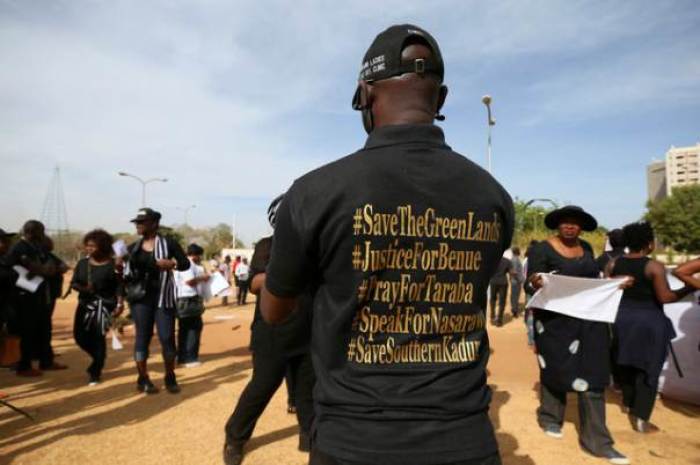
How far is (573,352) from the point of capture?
4398 mm

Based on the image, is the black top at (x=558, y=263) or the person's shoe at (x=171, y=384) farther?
the person's shoe at (x=171, y=384)

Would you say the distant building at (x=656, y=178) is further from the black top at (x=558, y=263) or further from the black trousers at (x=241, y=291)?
the black top at (x=558, y=263)

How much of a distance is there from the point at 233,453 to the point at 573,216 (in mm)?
3596

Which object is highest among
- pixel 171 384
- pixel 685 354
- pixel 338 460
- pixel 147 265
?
pixel 147 265

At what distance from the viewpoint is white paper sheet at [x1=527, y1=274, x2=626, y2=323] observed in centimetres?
435

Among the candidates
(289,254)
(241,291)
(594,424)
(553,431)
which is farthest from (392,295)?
(241,291)

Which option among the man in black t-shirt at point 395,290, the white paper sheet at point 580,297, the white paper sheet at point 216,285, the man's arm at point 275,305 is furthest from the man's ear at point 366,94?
the white paper sheet at point 216,285

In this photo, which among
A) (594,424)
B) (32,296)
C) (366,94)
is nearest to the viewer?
(366,94)

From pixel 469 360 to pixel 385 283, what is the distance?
0.37 meters

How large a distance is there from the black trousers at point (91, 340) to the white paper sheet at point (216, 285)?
1767 mm

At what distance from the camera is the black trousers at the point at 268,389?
12.5 ft

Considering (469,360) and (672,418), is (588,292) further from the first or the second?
(469,360)

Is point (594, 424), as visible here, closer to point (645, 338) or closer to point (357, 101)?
point (645, 338)

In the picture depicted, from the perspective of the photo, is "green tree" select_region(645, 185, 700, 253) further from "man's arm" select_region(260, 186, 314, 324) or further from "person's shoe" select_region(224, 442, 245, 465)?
"man's arm" select_region(260, 186, 314, 324)
